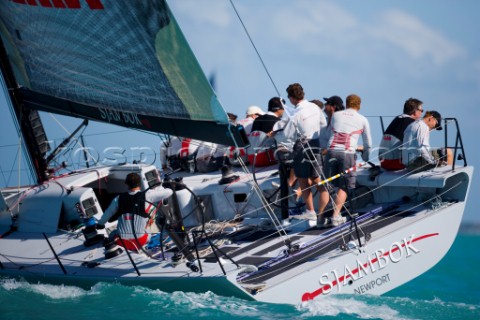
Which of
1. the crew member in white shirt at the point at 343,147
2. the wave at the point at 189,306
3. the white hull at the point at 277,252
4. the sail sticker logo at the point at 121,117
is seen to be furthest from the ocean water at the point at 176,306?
the sail sticker logo at the point at 121,117

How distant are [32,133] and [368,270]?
5.38m

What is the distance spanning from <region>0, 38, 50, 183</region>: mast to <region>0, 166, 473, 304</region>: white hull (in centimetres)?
37

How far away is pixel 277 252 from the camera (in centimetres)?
934

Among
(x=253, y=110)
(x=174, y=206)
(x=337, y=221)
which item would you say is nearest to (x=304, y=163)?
(x=337, y=221)

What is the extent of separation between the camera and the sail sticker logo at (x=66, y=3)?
30.7 ft

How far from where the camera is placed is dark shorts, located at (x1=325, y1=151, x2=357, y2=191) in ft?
32.6

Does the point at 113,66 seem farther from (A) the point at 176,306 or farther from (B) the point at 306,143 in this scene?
(A) the point at 176,306

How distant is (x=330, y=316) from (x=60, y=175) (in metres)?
5.73

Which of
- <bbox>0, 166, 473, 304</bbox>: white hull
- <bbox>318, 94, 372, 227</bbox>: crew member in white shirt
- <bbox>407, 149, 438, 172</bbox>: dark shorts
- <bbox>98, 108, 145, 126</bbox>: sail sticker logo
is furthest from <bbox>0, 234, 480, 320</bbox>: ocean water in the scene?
<bbox>98, 108, 145, 126</bbox>: sail sticker logo

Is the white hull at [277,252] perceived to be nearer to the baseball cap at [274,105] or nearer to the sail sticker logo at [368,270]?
the sail sticker logo at [368,270]

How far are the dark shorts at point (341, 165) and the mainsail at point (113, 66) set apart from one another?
172cm

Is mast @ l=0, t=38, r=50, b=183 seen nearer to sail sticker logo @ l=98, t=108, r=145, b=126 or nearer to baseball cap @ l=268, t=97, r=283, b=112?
sail sticker logo @ l=98, t=108, r=145, b=126

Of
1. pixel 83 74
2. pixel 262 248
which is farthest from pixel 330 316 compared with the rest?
pixel 83 74

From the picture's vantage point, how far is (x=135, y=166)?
39.9 feet
